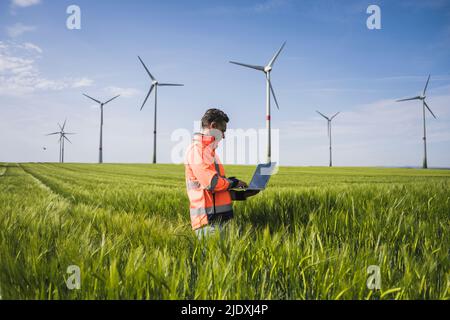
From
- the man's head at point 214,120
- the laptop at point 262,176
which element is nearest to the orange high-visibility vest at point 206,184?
the man's head at point 214,120

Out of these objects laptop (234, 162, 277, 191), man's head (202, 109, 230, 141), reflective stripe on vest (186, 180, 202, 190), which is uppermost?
man's head (202, 109, 230, 141)

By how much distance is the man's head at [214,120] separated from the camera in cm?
434

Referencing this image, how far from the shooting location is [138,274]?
6.81 ft

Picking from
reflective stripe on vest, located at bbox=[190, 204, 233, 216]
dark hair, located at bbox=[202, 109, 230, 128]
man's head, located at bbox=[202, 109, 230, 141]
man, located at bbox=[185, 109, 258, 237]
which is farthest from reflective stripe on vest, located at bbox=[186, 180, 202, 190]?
dark hair, located at bbox=[202, 109, 230, 128]

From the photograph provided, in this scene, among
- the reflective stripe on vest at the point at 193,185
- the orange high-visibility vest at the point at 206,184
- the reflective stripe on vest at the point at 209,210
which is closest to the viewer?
the orange high-visibility vest at the point at 206,184

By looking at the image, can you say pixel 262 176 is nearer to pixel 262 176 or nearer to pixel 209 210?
pixel 262 176

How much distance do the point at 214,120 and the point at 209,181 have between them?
0.86 meters

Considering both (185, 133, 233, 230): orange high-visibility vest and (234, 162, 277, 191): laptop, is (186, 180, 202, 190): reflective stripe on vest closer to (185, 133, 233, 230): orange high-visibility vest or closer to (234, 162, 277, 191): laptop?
(185, 133, 233, 230): orange high-visibility vest

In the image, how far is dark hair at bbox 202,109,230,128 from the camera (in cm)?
434

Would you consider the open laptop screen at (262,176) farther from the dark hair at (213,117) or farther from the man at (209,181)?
the dark hair at (213,117)
